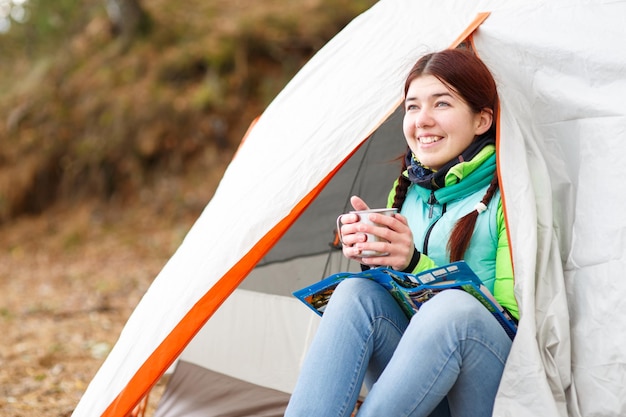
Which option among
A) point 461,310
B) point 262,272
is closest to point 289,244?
point 262,272

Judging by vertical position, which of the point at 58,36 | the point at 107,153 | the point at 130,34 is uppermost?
the point at 58,36

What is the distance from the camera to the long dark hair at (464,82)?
1.91 meters

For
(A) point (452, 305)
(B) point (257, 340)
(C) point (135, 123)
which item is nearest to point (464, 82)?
(A) point (452, 305)

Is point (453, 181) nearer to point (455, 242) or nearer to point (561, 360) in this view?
point (455, 242)

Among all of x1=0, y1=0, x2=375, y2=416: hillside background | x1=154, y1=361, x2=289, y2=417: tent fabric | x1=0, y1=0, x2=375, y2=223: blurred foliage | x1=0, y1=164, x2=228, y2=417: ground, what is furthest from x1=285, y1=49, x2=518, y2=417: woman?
x1=0, y1=0, x2=375, y2=223: blurred foliage

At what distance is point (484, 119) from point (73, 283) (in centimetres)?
473

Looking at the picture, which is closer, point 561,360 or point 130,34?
point 561,360

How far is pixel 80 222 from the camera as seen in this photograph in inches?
296

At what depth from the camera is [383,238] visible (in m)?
1.78

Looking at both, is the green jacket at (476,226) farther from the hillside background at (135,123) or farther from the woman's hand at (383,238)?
the hillside background at (135,123)

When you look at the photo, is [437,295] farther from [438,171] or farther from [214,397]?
[214,397]

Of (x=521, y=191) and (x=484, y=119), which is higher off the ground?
(x=484, y=119)

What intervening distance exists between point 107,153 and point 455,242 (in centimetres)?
623

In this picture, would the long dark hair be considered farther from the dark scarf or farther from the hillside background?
the hillside background
